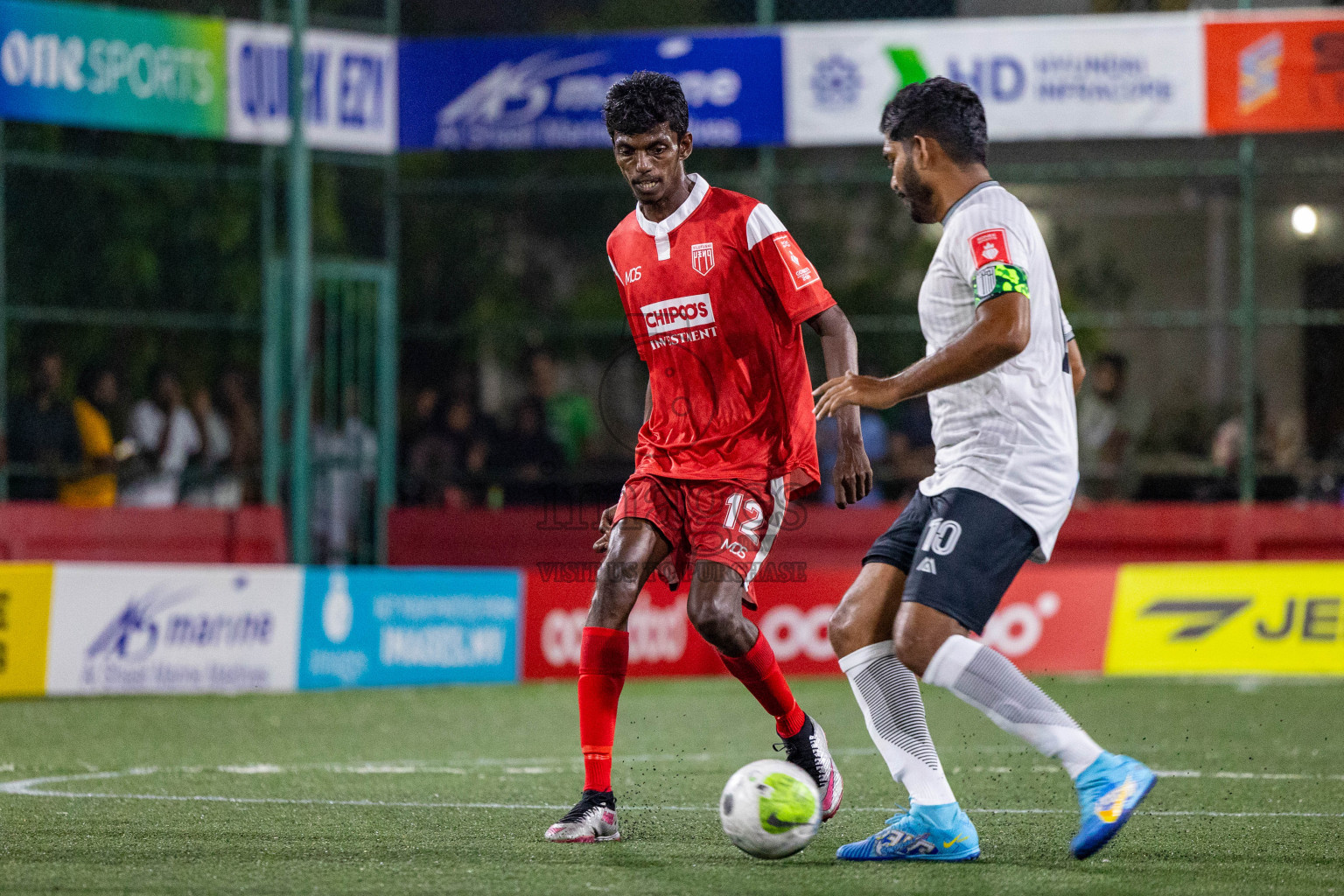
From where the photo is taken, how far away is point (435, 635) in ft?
43.4

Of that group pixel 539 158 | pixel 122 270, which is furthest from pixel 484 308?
pixel 122 270

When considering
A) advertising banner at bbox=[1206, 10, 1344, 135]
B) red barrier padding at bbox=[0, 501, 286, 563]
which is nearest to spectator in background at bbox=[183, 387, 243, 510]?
red barrier padding at bbox=[0, 501, 286, 563]

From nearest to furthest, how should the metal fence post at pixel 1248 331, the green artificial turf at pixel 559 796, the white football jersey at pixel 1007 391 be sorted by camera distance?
1. the green artificial turf at pixel 559 796
2. the white football jersey at pixel 1007 391
3. the metal fence post at pixel 1248 331

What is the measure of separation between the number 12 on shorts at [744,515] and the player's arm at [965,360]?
1021 mm

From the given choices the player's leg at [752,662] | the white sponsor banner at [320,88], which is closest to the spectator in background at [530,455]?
the white sponsor banner at [320,88]

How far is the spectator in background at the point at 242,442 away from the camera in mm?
15992

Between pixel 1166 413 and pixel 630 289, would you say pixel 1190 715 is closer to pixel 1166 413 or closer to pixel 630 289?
pixel 630 289

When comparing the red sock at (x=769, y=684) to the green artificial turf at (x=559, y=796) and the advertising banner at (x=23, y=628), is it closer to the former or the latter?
the green artificial turf at (x=559, y=796)

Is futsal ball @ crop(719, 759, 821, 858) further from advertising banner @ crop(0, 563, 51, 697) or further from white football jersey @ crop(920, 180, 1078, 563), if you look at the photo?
advertising banner @ crop(0, 563, 51, 697)

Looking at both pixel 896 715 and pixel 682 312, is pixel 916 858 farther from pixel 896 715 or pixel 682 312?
pixel 682 312

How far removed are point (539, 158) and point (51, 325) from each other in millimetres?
7000

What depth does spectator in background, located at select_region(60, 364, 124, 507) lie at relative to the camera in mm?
14938

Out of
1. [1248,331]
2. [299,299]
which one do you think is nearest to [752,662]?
[299,299]

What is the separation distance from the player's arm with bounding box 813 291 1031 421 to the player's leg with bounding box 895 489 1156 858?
0.42 m
